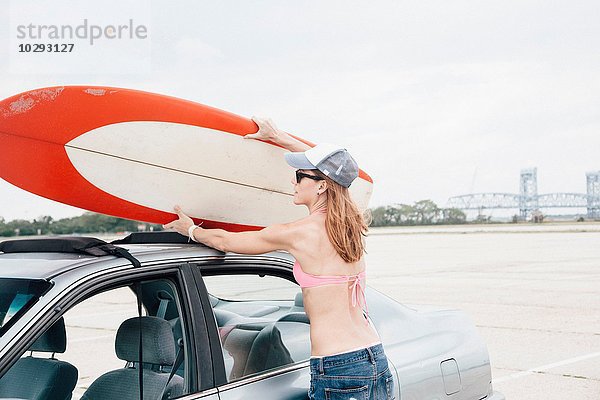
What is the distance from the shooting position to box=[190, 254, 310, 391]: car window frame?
3.15 meters

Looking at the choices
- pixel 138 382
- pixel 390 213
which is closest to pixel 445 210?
pixel 390 213

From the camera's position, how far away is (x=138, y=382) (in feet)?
10.3

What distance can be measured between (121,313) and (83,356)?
27 centimetres

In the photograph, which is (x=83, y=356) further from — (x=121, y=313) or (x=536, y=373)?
(x=536, y=373)

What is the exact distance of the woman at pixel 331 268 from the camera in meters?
3.18

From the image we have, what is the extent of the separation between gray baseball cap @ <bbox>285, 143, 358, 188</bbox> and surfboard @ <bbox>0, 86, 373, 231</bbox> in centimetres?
63

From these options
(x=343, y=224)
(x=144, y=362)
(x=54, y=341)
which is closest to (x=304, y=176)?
(x=343, y=224)

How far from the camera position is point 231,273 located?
3449 millimetres

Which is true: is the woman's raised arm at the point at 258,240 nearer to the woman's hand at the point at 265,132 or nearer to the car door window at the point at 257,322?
the car door window at the point at 257,322

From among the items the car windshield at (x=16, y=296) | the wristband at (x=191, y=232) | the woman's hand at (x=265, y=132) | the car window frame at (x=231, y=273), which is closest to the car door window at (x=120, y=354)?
the car window frame at (x=231, y=273)

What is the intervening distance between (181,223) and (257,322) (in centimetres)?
57

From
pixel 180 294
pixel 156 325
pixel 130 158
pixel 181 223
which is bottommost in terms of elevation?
pixel 156 325

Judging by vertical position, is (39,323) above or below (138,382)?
above

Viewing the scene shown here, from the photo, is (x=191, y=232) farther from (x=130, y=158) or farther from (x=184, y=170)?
(x=130, y=158)
